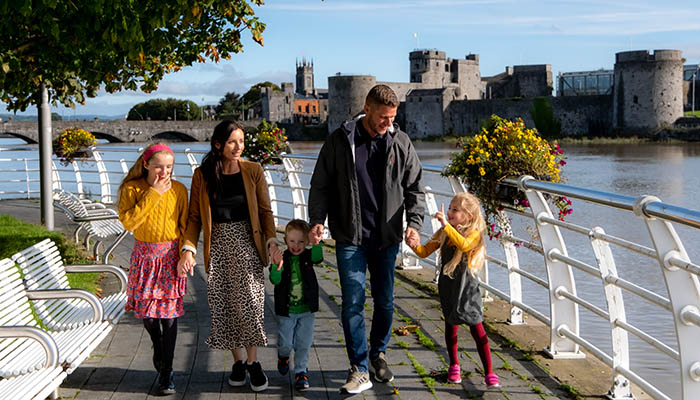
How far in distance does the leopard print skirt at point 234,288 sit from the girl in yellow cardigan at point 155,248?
177 mm

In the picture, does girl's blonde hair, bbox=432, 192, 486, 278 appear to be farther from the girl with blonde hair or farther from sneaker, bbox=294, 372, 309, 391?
sneaker, bbox=294, 372, 309, 391

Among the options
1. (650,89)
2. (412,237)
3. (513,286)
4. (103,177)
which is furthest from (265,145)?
(650,89)

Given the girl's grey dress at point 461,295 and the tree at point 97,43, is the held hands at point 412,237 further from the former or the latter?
the tree at point 97,43

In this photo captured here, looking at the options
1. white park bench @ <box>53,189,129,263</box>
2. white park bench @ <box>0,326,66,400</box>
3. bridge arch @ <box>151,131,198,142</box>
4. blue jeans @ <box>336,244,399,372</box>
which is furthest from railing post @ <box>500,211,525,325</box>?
bridge arch @ <box>151,131,198,142</box>

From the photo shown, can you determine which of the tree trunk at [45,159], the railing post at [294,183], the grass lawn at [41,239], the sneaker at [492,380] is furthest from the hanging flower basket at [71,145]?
the sneaker at [492,380]

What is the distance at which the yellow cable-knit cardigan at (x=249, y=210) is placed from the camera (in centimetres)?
396

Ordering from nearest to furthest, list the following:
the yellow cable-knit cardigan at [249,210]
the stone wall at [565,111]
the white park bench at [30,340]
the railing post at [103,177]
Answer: the white park bench at [30,340] → the yellow cable-knit cardigan at [249,210] → the railing post at [103,177] → the stone wall at [565,111]

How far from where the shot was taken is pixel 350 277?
3982 mm

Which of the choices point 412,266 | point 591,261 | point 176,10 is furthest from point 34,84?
point 591,261

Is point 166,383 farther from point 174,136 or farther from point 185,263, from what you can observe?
point 174,136

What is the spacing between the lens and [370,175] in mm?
4008

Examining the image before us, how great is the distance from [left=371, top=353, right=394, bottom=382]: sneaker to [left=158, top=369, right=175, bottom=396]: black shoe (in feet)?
3.21

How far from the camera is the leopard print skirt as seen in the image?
3980 mm

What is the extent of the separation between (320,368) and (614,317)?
148 cm
